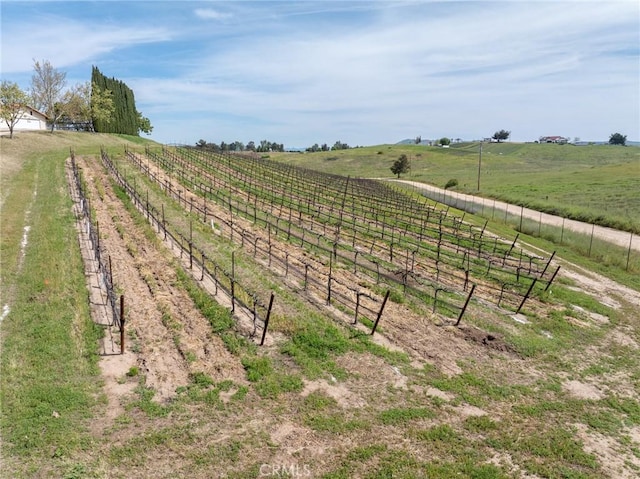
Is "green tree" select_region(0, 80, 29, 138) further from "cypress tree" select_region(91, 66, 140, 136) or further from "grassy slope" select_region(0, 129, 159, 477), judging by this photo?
"grassy slope" select_region(0, 129, 159, 477)

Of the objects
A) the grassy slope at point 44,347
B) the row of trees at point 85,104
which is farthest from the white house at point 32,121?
the grassy slope at point 44,347

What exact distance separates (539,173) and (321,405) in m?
84.3

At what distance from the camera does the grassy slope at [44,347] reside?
21.6 ft

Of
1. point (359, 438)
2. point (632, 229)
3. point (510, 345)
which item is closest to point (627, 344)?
point (510, 345)

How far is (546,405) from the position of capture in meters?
8.70

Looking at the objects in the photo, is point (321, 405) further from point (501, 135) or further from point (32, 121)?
point (501, 135)

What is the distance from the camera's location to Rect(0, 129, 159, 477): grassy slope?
660 centimetres

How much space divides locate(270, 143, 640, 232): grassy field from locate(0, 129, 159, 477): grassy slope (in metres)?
35.4

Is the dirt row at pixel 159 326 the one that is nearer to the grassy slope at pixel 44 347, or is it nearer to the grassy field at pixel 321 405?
the grassy field at pixel 321 405

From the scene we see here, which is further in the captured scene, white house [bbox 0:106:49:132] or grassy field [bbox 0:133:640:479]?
white house [bbox 0:106:49:132]

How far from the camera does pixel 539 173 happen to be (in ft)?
264

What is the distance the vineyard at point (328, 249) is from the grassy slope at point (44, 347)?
358 centimetres

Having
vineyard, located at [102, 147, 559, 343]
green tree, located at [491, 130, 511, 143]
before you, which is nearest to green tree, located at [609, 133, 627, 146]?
green tree, located at [491, 130, 511, 143]

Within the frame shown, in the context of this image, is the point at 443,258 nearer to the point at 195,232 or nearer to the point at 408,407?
the point at 195,232
